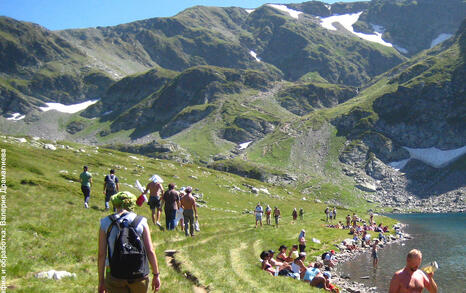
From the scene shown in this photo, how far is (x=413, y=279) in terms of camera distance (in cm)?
962

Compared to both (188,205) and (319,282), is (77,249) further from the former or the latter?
(319,282)

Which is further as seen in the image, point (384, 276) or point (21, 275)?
point (384, 276)

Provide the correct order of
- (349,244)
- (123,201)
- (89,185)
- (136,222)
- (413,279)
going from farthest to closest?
(349,244)
(89,185)
(413,279)
(123,201)
(136,222)

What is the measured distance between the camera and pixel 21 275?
11484 mm

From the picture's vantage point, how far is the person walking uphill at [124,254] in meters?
7.26

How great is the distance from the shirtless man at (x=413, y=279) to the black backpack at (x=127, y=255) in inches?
293

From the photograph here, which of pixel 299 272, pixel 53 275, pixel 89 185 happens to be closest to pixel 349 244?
pixel 299 272

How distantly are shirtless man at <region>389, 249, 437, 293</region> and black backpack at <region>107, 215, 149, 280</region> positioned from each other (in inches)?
293

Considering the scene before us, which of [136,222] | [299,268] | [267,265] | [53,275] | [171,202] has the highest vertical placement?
[136,222]

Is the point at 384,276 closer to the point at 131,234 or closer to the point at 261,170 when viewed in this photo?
the point at 131,234

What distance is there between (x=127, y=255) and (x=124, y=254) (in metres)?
0.07

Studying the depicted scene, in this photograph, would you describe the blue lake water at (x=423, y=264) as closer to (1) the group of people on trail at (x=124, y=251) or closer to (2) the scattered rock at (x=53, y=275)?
(2) the scattered rock at (x=53, y=275)

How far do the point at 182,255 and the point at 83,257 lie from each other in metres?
5.23

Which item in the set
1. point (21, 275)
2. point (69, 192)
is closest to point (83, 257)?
point (21, 275)
